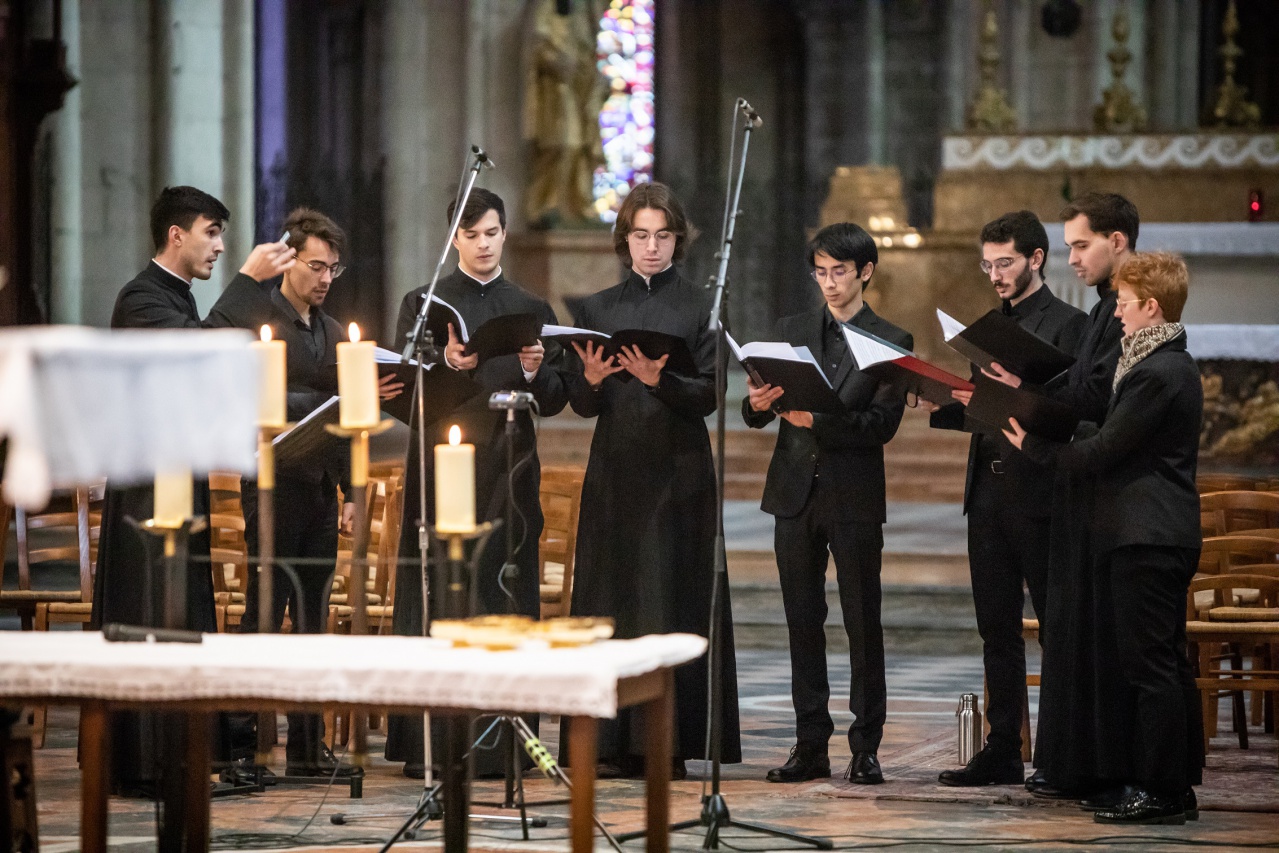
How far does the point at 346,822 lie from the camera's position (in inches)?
202

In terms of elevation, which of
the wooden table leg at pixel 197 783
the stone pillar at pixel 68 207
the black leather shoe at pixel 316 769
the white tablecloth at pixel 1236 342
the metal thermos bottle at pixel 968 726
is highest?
the stone pillar at pixel 68 207

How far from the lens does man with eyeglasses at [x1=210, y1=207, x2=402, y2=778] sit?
597 centimetres

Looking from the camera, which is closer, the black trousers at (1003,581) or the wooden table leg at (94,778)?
the wooden table leg at (94,778)

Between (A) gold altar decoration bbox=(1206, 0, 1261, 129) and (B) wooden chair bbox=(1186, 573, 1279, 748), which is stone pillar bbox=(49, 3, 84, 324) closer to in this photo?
(B) wooden chair bbox=(1186, 573, 1279, 748)

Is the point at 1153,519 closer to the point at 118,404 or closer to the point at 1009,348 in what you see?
the point at 1009,348

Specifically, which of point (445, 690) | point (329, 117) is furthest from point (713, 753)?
point (329, 117)

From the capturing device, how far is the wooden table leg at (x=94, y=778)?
3.81m

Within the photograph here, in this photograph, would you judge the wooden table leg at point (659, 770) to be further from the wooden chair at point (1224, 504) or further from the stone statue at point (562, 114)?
the stone statue at point (562, 114)

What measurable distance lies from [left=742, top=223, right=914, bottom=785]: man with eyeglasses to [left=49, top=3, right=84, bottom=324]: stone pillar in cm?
789

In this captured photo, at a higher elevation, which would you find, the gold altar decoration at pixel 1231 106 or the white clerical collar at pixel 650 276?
the gold altar decoration at pixel 1231 106

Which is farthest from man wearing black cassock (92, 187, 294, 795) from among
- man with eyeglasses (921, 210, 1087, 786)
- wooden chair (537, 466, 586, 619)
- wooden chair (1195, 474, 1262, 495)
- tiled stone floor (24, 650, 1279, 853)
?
wooden chair (1195, 474, 1262, 495)

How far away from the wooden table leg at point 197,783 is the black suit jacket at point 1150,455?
2.52 metres

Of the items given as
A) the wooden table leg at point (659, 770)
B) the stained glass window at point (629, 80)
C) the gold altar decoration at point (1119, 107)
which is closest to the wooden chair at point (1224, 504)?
the wooden table leg at point (659, 770)

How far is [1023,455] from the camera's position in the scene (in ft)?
18.6
